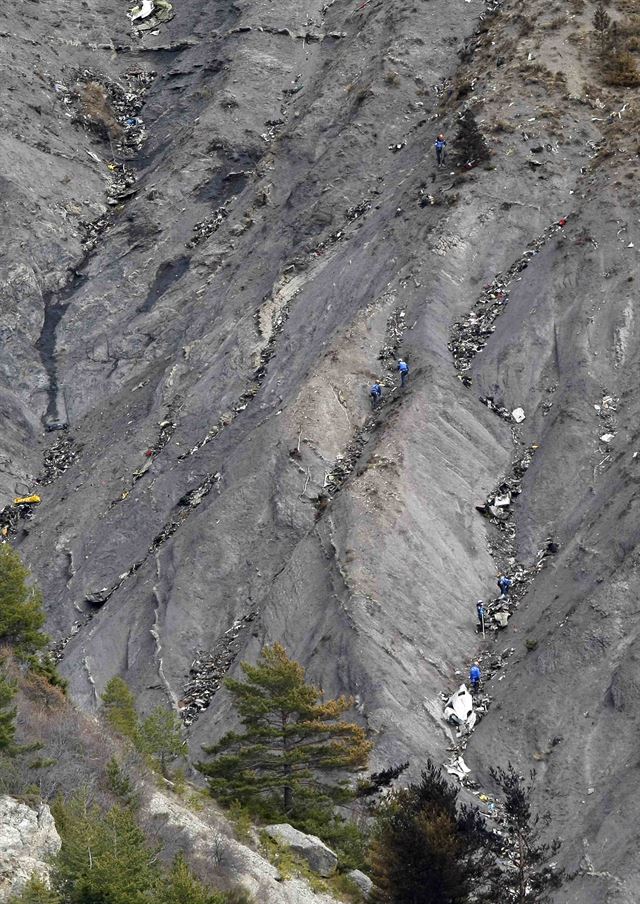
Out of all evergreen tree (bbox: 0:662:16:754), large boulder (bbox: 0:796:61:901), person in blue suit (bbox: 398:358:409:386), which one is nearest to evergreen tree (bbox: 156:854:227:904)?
large boulder (bbox: 0:796:61:901)

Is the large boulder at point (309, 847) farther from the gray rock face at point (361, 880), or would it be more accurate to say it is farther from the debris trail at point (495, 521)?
the debris trail at point (495, 521)

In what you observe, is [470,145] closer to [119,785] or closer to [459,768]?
[459,768]

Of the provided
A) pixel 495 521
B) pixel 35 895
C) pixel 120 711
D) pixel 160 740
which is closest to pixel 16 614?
pixel 120 711

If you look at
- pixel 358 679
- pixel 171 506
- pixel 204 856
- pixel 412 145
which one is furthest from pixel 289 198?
pixel 204 856

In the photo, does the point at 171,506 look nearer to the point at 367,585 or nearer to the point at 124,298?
the point at 367,585

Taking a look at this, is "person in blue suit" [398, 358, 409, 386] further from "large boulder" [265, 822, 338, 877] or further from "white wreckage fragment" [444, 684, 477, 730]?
"large boulder" [265, 822, 338, 877]
